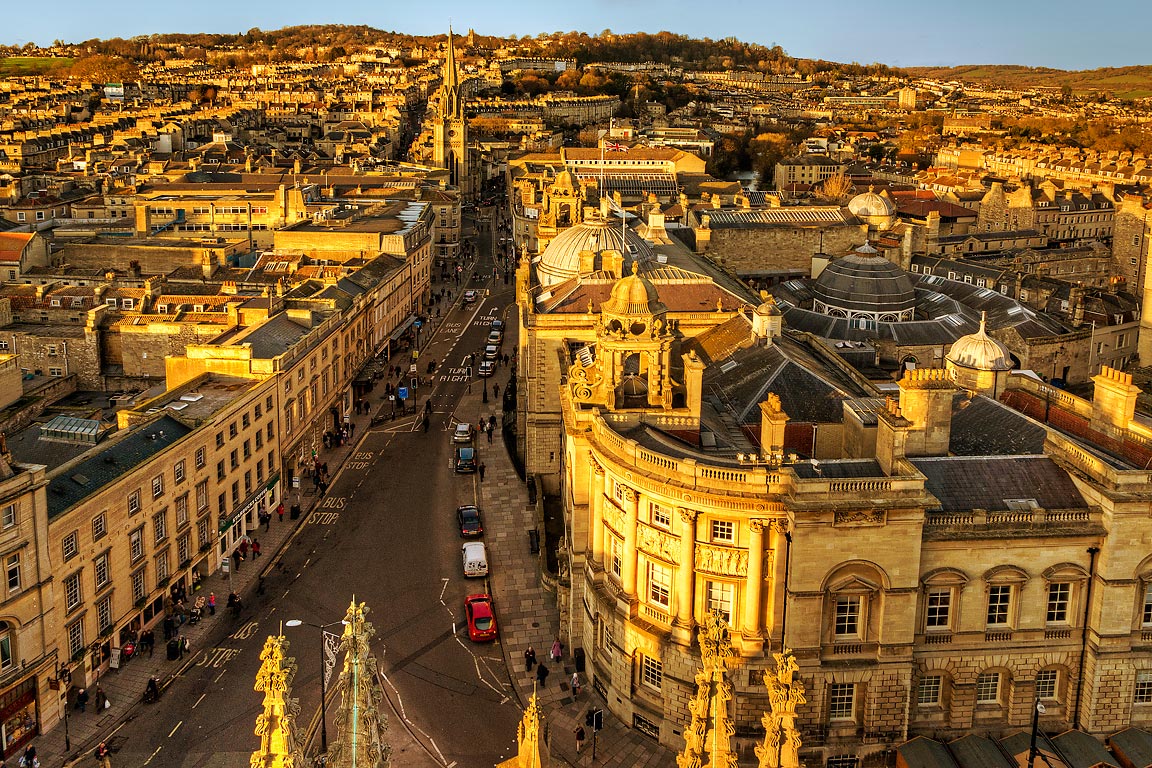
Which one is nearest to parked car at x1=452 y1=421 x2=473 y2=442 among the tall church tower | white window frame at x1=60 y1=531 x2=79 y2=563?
white window frame at x1=60 y1=531 x2=79 y2=563

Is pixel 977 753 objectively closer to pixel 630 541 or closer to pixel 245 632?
pixel 630 541

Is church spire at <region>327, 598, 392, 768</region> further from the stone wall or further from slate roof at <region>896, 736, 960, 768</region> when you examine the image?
the stone wall

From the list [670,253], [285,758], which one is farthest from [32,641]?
[670,253]

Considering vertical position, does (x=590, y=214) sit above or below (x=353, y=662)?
above

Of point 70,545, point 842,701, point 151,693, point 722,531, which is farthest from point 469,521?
point 842,701

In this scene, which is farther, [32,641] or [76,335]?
[76,335]

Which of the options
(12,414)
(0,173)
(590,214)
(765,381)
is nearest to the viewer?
(765,381)

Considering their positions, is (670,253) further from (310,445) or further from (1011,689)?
(1011,689)
